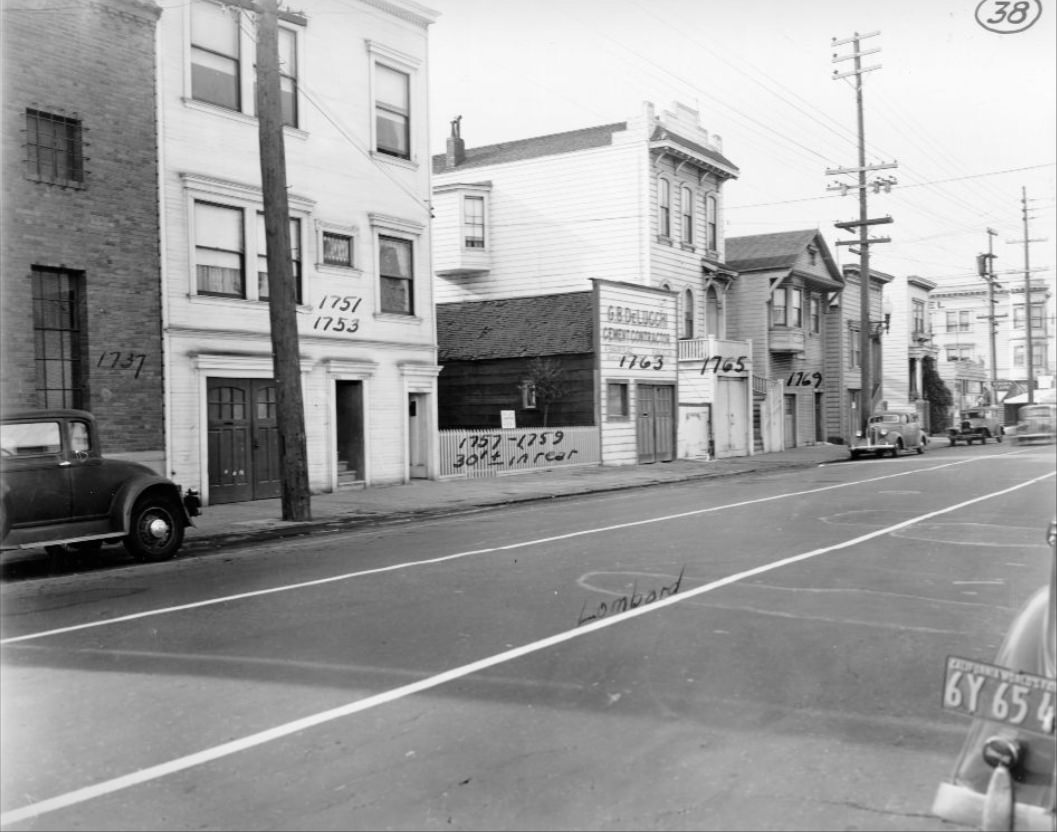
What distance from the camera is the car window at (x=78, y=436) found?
37.3ft

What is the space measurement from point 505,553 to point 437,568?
1.19 metres

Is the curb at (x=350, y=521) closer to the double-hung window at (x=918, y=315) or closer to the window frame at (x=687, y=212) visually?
the window frame at (x=687, y=212)

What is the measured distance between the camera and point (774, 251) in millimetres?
41969

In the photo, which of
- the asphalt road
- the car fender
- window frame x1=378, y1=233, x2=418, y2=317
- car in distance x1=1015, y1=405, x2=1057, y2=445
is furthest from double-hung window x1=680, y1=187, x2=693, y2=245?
car in distance x1=1015, y1=405, x2=1057, y2=445

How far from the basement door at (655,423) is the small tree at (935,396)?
21314 mm

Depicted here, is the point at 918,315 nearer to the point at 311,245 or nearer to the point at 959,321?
the point at 959,321

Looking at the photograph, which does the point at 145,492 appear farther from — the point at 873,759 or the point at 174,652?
the point at 873,759

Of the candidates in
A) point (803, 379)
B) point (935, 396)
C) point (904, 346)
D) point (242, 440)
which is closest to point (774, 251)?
point (803, 379)

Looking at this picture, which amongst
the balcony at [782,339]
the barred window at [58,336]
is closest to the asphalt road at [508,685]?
the barred window at [58,336]

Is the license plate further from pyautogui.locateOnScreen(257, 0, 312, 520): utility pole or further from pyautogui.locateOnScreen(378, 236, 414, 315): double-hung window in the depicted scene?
pyautogui.locateOnScreen(378, 236, 414, 315): double-hung window

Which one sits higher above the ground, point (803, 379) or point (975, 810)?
point (803, 379)

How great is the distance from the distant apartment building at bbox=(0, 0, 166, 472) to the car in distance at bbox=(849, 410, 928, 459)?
988 inches

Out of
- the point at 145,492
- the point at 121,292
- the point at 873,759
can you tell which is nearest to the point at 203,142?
the point at 121,292

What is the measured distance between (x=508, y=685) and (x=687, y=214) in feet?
100
